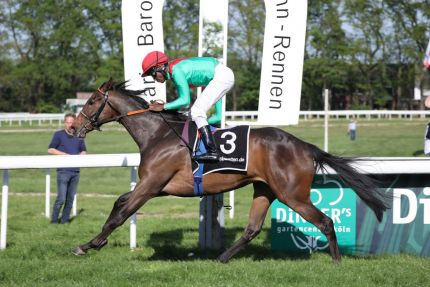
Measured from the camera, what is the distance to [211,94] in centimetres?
672

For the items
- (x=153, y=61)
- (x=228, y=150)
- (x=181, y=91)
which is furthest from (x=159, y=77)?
(x=228, y=150)

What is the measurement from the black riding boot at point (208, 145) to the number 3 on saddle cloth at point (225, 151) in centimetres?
4

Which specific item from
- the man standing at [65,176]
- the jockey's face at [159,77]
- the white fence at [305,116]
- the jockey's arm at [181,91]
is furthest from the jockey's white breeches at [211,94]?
the white fence at [305,116]

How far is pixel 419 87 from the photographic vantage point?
56781 millimetres

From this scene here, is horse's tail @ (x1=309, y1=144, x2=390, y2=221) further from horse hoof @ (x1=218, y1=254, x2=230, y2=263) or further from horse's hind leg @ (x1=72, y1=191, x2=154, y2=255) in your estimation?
horse's hind leg @ (x1=72, y1=191, x2=154, y2=255)

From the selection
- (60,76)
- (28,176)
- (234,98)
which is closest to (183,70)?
(28,176)

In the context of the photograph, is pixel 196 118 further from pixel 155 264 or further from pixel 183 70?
pixel 155 264

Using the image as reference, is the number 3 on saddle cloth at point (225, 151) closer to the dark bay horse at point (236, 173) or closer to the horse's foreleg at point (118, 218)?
the dark bay horse at point (236, 173)

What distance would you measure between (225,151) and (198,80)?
799mm

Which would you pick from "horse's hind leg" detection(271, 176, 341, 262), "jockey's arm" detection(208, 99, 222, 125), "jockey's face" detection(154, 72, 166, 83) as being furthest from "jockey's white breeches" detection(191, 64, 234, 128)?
"horse's hind leg" detection(271, 176, 341, 262)

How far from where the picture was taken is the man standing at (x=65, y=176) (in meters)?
10.2

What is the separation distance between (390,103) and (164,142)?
61501 millimetres

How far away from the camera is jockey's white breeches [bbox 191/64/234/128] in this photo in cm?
664

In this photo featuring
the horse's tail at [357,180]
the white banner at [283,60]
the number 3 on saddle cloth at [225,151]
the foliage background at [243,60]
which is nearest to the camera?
the number 3 on saddle cloth at [225,151]
